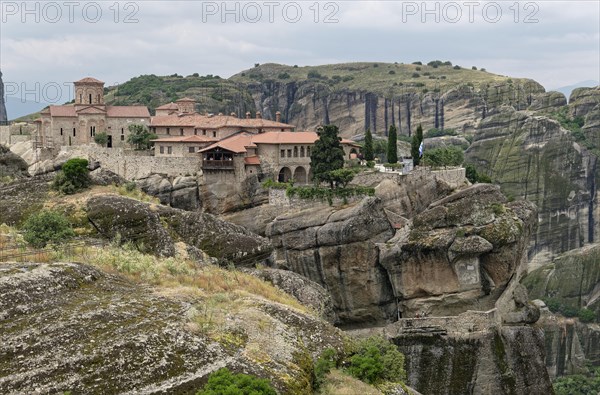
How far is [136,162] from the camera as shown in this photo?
3000 inches

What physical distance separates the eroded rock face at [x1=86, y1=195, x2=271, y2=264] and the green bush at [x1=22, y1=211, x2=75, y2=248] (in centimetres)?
217

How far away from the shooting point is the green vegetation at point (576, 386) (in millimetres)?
Answer: 94062

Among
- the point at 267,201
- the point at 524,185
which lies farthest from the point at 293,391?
the point at 524,185

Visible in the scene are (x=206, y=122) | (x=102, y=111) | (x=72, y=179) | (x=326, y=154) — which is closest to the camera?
(x=72, y=179)

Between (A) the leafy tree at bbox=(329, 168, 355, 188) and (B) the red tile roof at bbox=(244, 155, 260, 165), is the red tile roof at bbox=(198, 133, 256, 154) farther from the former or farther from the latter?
(A) the leafy tree at bbox=(329, 168, 355, 188)

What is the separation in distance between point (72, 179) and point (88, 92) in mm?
40972

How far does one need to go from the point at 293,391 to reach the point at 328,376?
2202 mm

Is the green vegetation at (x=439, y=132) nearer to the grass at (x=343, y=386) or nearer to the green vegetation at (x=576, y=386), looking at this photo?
the green vegetation at (x=576, y=386)

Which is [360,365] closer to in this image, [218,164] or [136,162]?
[218,164]

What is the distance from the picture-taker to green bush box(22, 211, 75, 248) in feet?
115

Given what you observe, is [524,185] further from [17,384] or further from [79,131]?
[17,384]

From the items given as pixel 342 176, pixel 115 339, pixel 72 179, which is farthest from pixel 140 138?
pixel 115 339

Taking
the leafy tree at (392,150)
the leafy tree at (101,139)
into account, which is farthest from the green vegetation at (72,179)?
the leafy tree at (392,150)

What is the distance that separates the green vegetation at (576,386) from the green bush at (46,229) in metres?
69.4
